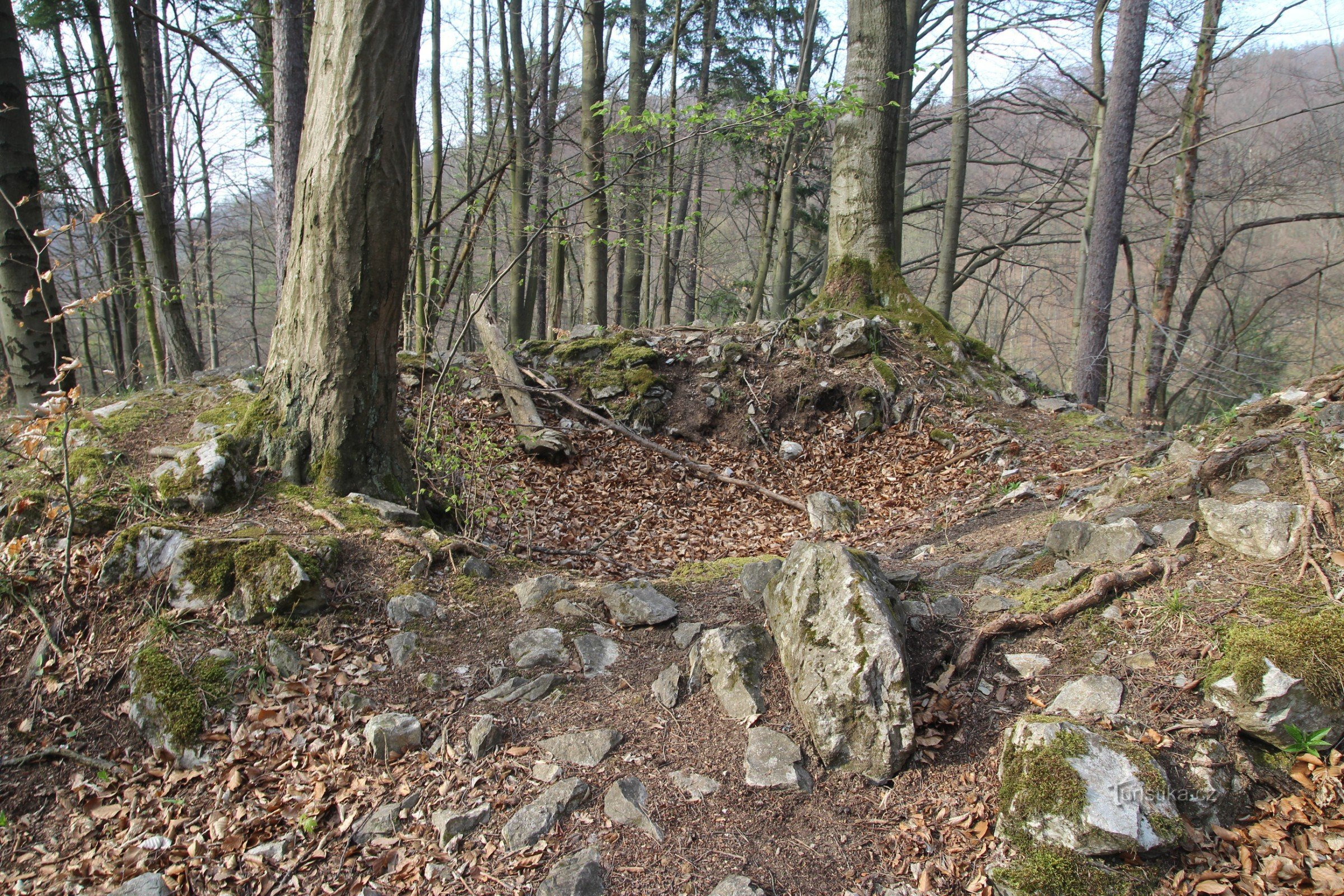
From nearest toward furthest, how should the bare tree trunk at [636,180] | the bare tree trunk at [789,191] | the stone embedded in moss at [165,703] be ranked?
the stone embedded in moss at [165,703], the bare tree trunk at [636,180], the bare tree trunk at [789,191]

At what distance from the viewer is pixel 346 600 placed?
11.1ft

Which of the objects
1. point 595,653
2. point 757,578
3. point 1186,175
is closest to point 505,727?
point 595,653

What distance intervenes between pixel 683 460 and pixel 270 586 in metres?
4.21

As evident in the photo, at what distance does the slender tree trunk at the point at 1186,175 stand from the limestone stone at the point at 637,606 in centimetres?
1080

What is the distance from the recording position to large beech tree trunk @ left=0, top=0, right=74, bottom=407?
5.94m

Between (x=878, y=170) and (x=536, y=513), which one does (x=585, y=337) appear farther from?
(x=878, y=170)

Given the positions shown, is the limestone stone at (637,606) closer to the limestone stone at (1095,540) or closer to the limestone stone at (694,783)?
the limestone stone at (694,783)

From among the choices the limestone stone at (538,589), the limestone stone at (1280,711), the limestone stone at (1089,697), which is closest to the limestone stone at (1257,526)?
the limestone stone at (1280,711)

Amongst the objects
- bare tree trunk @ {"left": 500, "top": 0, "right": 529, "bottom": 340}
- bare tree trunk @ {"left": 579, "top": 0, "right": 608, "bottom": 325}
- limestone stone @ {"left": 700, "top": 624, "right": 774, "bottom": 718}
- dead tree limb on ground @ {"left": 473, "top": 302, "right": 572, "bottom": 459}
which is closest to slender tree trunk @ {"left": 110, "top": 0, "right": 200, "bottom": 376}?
dead tree limb on ground @ {"left": 473, "top": 302, "right": 572, "bottom": 459}

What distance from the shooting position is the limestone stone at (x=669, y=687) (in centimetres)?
296

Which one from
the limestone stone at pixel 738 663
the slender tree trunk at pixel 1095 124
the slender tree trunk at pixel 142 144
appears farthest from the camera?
the slender tree trunk at pixel 1095 124

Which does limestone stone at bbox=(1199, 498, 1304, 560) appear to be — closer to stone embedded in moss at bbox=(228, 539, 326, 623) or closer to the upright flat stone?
the upright flat stone

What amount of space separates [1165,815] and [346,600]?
3.36 metres

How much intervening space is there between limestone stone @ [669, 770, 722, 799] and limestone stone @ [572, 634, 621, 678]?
0.68 metres
